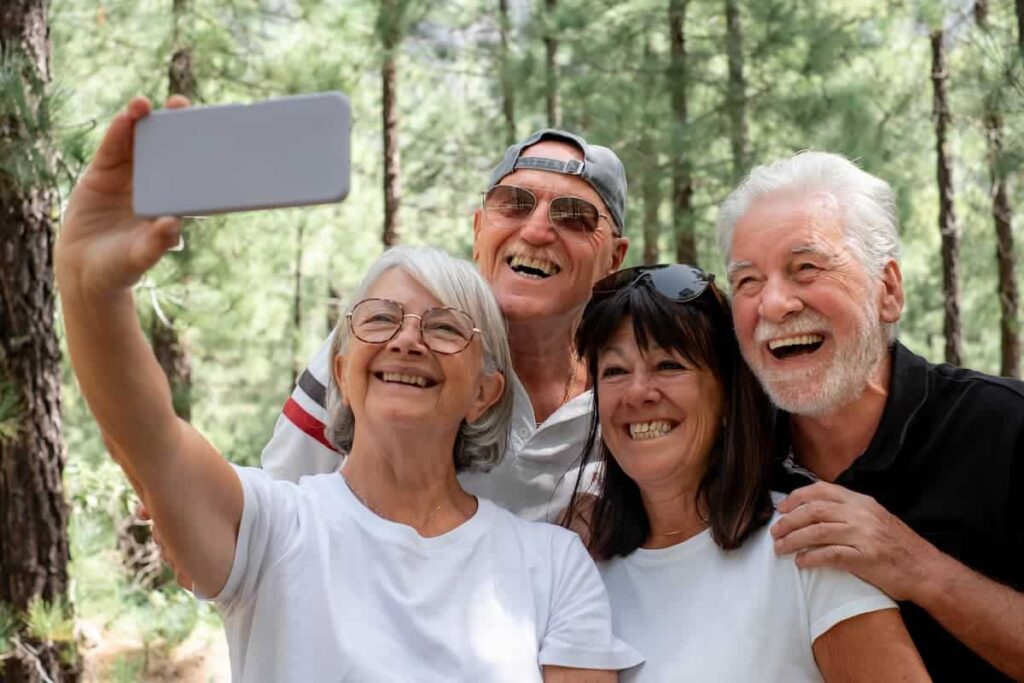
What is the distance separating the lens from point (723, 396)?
7.09 feet

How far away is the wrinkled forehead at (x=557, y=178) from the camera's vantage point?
9.50 ft

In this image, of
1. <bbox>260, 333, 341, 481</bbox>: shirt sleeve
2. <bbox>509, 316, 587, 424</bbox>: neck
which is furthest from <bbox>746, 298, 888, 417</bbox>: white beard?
<bbox>260, 333, 341, 481</bbox>: shirt sleeve

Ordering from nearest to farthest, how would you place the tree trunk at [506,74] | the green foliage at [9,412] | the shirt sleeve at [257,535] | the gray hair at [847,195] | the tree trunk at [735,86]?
1. the shirt sleeve at [257,535]
2. the gray hair at [847,195]
3. the green foliage at [9,412]
4. the tree trunk at [735,86]
5. the tree trunk at [506,74]

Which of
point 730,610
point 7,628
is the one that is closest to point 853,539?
point 730,610

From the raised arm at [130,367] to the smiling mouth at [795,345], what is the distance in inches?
40.2

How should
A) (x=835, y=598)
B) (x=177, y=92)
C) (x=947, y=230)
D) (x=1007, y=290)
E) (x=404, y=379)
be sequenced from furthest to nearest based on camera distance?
(x=947, y=230), (x=1007, y=290), (x=177, y=92), (x=404, y=379), (x=835, y=598)

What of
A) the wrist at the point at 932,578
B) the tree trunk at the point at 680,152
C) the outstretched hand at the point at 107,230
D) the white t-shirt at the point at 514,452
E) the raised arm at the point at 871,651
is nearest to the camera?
the outstretched hand at the point at 107,230

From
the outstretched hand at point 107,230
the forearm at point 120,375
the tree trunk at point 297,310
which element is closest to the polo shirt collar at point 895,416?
the forearm at point 120,375

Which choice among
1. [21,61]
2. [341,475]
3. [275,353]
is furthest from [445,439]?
[275,353]

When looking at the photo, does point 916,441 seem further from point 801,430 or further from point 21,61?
point 21,61

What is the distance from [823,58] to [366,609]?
948 centimetres

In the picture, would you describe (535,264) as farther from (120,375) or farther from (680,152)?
(680,152)

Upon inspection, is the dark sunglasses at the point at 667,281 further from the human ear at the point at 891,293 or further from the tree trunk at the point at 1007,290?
the tree trunk at the point at 1007,290

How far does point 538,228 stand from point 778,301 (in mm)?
892
